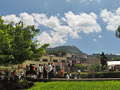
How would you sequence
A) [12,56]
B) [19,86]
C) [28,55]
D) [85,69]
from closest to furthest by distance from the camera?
[19,86] < [12,56] < [28,55] < [85,69]

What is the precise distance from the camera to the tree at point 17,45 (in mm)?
14802

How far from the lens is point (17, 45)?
53.3ft

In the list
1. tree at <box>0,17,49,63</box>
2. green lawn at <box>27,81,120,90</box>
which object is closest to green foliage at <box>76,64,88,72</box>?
tree at <box>0,17,49,63</box>

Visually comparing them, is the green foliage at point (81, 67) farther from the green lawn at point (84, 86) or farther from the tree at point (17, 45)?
the green lawn at point (84, 86)

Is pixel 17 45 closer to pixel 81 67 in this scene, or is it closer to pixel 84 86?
pixel 84 86

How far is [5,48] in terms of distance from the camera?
15.2m

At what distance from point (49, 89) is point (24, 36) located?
731cm

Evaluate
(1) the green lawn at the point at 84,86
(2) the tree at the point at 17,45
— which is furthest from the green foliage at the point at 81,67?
(1) the green lawn at the point at 84,86

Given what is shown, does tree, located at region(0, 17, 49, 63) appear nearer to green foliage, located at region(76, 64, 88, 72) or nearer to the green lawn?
Answer: the green lawn

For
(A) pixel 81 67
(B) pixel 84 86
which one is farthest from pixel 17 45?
(A) pixel 81 67

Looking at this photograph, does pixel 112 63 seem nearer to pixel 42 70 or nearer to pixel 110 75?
pixel 110 75

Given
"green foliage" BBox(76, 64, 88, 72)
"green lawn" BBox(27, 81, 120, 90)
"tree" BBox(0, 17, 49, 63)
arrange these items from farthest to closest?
"green foliage" BBox(76, 64, 88, 72)
"tree" BBox(0, 17, 49, 63)
"green lawn" BBox(27, 81, 120, 90)

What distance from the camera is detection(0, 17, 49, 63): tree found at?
14802 millimetres

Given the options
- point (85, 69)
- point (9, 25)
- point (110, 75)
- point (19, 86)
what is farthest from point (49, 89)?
point (85, 69)
